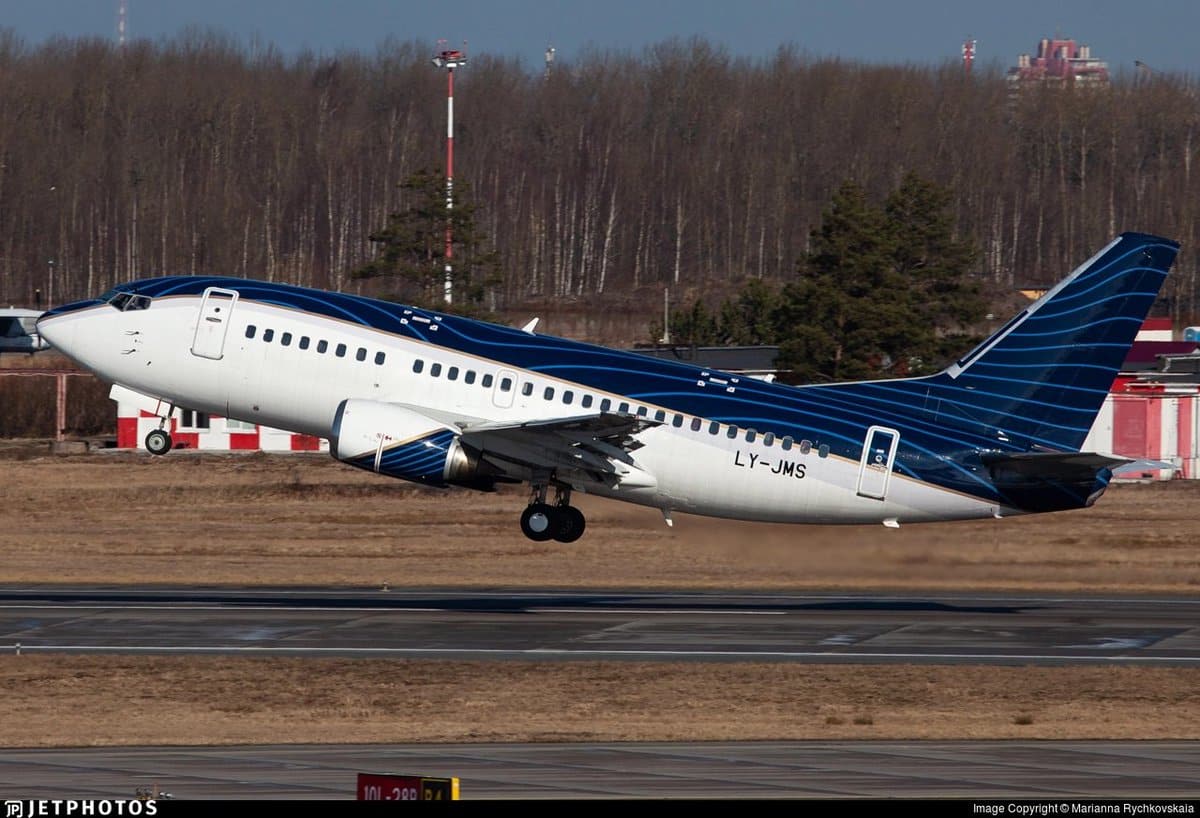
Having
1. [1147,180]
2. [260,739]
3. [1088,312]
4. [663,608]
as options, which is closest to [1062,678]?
[1088,312]

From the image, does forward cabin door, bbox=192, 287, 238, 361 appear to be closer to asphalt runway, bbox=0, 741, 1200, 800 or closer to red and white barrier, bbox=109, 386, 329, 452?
asphalt runway, bbox=0, 741, 1200, 800

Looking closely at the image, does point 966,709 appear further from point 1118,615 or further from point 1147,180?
point 1147,180

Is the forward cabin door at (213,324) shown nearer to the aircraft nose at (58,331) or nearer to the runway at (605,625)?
the aircraft nose at (58,331)

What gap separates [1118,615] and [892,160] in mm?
127965

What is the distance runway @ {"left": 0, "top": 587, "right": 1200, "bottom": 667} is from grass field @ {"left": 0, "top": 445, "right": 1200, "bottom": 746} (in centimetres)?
122

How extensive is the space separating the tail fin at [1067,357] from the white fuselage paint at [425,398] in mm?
2282

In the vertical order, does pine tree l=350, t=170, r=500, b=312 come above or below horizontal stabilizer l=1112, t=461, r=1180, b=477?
above

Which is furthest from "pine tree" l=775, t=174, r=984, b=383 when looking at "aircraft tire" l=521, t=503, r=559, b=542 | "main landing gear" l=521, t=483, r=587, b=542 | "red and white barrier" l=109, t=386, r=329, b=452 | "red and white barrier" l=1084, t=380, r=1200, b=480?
"aircraft tire" l=521, t=503, r=559, b=542

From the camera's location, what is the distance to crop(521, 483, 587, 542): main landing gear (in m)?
38.5

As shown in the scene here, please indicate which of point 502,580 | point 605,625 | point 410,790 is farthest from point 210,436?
point 410,790

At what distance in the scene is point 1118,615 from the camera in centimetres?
4219

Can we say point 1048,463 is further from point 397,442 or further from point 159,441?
point 159,441

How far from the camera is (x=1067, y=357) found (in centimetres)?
3878

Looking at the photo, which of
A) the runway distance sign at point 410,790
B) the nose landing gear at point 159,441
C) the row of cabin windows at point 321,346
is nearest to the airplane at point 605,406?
the row of cabin windows at point 321,346
